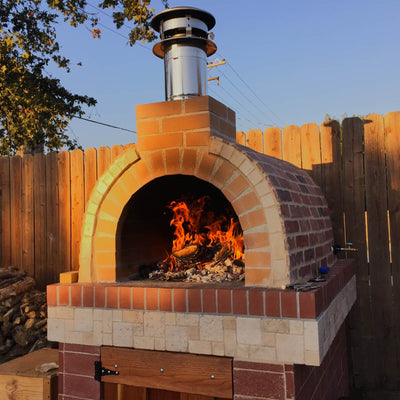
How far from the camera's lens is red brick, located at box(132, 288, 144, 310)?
2.89 m

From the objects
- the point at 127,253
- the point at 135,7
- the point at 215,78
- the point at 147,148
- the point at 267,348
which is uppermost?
the point at 215,78

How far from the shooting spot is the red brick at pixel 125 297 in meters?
2.93

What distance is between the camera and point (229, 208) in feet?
13.4

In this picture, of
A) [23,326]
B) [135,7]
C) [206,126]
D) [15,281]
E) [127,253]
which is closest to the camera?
[206,126]

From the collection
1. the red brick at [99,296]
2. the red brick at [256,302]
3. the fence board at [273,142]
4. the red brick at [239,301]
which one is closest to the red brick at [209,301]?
the red brick at [239,301]

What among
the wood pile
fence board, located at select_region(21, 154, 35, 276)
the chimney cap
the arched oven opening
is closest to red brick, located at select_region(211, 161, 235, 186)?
the arched oven opening

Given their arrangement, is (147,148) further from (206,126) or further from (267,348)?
(267,348)

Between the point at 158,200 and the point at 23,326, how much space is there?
2.61 metres

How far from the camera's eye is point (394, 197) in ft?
13.7

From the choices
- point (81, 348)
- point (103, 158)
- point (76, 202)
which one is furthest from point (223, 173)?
point (76, 202)

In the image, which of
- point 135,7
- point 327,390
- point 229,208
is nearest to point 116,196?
point 229,208

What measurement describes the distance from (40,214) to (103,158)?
1.32 metres

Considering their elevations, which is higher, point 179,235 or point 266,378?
point 179,235

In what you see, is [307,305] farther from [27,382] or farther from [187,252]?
[27,382]
